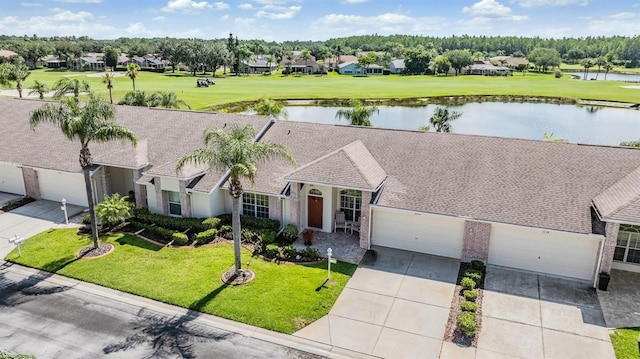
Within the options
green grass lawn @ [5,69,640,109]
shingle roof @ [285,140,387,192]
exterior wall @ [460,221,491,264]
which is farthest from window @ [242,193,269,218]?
green grass lawn @ [5,69,640,109]

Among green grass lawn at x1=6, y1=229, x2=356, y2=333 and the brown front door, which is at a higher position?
the brown front door

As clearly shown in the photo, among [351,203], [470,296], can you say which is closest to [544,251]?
[470,296]

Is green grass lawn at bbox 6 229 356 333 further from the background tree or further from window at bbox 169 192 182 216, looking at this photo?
the background tree

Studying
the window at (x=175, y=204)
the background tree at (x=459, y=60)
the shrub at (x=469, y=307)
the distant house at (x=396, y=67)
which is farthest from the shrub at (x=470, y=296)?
the background tree at (x=459, y=60)

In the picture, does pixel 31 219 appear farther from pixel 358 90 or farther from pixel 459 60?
pixel 459 60

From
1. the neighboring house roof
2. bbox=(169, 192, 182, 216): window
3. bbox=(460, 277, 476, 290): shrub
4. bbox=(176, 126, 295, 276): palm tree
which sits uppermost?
bbox=(176, 126, 295, 276): palm tree
